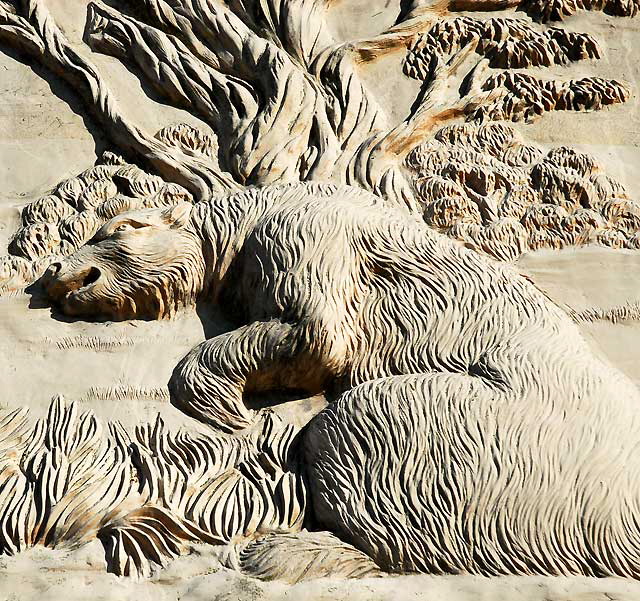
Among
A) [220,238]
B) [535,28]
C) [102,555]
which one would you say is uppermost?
[535,28]

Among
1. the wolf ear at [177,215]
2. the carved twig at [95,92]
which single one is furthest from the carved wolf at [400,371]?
the carved twig at [95,92]

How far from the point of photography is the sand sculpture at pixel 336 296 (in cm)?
393

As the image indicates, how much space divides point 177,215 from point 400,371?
1.06 metres

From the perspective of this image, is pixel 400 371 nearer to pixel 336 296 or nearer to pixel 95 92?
pixel 336 296

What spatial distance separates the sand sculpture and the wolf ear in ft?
0.05

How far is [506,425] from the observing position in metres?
4.02

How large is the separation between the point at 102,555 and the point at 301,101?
2.12 meters

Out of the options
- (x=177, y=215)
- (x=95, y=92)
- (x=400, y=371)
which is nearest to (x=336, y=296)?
(x=400, y=371)

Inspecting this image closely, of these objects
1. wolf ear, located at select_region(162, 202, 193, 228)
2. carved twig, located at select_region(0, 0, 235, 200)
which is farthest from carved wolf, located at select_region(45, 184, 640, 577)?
carved twig, located at select_region(0, 0, 235, 200)

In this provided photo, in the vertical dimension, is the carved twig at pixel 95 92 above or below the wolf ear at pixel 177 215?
above

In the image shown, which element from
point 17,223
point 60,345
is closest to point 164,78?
point 17,223

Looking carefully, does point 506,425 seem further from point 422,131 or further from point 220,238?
point 422,131

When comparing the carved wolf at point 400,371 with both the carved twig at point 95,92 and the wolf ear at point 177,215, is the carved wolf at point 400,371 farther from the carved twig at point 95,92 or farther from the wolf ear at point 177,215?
the carved twig at point 95,92

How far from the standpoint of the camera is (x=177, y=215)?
15.3 ft
